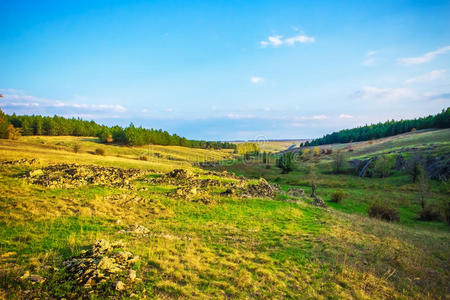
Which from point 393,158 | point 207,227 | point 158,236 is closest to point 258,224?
point 207,227

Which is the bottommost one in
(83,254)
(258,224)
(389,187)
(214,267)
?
(389,187)

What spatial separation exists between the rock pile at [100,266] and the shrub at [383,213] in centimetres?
2554

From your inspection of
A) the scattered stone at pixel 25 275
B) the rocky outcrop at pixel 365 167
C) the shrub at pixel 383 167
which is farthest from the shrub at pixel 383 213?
the rocky outcrop at pixel 365 167

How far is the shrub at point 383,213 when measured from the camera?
2262cm

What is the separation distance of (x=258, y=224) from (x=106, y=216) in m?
9.78

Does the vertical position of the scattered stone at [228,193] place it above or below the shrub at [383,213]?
above

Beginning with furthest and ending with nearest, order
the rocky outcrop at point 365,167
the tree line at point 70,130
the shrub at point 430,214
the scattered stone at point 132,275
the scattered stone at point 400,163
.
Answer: the tree line at point 70,130 → the rocky outcrop at point 365,167 → the scattered stone at point 400,163 → the shrub at point 430,214 → the scattered stone at point 132,275

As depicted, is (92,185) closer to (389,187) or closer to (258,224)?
(258,224)

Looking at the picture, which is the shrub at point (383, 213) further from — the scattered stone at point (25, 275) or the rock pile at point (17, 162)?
the rock pile at point (17, 162)

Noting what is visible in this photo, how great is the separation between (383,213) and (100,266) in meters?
27.5

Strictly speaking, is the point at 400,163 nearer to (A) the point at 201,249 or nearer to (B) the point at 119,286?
(A) the point at 201,249

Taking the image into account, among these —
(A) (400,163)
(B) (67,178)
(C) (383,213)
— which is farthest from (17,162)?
(A) (400,163)

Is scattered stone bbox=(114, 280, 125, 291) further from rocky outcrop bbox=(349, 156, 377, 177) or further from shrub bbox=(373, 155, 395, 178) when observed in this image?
rocky outcrop bbox=(349, 156, 377, 177)

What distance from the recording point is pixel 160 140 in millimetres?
105375
